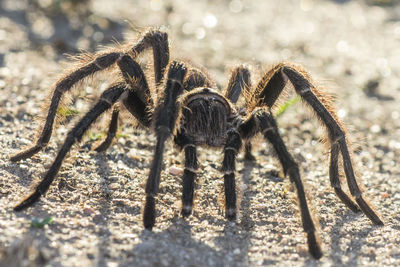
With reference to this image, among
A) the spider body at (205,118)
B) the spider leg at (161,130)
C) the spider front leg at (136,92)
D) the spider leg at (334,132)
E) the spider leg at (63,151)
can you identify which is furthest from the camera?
the spider front leg at (136,92)

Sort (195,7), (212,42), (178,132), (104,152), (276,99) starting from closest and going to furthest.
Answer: (178,132), (276,99), (104,152), (212,42), (195,7)

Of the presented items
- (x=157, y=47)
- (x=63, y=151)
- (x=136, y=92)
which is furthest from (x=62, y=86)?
(x=157, y=47)

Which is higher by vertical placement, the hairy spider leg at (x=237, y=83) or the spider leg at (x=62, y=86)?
the hairy spider leg at (x=237, y=83)

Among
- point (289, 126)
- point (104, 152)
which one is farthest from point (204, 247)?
point (289, 126)

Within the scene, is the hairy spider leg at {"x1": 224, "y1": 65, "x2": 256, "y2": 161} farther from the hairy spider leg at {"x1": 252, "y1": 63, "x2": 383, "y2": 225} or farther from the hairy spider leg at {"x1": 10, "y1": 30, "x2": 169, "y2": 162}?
the hairy spider leg at {"x1": 10, "y1": 30, "x2": 169, "y2": 162}

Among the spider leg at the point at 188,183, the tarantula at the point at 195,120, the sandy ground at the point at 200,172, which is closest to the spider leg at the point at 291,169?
the tarantula at the point at 195,120

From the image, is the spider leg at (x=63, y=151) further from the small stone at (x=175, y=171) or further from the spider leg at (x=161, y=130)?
the small stone at (x=175, y=171)

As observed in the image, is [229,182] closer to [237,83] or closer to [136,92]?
[136,92]

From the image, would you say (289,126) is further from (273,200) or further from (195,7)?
(195,7)
